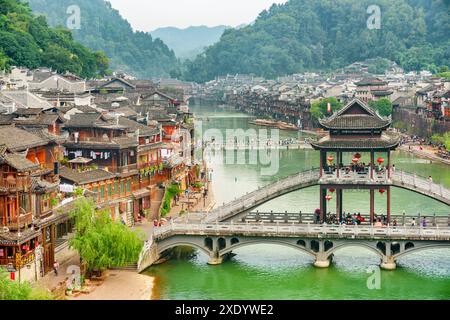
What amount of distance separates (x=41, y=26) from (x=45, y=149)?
92.4 m

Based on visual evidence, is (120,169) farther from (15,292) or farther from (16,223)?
(15,292)

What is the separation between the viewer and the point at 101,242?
4000 centimetres

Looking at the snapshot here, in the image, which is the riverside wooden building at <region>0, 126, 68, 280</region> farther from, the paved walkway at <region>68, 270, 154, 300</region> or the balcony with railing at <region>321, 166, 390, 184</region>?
the balcony with railing at <region>321, 166, 390, 184</region>

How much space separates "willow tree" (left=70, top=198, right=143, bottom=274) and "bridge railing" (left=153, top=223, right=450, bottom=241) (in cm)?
347

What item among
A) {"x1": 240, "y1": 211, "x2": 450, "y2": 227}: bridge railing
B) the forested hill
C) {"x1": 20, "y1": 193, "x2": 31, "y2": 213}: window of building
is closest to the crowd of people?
{"x1": 240, "y1": 211, "x2": 450, "y2": 227}: bridge railing

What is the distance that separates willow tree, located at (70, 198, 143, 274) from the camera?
40.0 metres

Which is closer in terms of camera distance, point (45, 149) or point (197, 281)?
point (197, 281)

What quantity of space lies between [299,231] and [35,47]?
8374cm

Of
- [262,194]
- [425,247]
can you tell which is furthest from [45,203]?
[425,247]

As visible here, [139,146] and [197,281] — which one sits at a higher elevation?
[139,146]

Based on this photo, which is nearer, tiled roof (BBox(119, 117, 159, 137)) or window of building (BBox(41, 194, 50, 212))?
window of building (BBox(41, 194, 50, 212))
